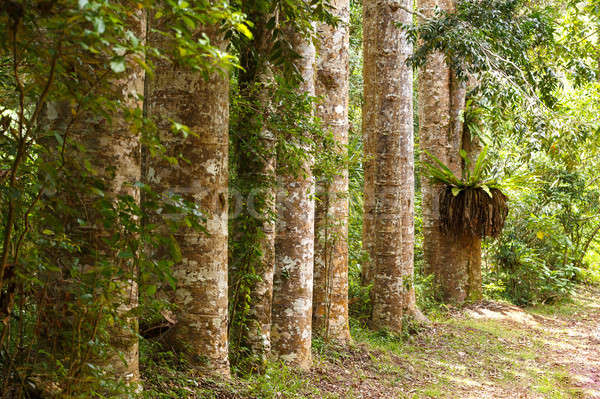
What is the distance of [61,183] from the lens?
102 inches

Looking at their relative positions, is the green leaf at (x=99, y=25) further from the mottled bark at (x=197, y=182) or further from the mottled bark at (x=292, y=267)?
the mottled bark at (x=292, y=267)

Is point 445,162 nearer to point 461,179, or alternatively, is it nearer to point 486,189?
point 461,179

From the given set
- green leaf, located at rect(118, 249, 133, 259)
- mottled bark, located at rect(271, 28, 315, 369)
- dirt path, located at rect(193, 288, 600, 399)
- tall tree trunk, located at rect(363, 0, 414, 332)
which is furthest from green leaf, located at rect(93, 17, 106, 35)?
tall tree trunk, located at rect(363, 0, 414, 332)

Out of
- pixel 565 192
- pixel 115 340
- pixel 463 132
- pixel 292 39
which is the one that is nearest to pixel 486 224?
pixel 463 132

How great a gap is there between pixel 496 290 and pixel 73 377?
38.8ft

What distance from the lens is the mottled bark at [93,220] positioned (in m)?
2.66

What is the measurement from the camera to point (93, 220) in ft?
9.13

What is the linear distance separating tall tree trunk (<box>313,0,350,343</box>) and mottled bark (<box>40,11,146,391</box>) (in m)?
4.44

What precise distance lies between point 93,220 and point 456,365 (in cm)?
623

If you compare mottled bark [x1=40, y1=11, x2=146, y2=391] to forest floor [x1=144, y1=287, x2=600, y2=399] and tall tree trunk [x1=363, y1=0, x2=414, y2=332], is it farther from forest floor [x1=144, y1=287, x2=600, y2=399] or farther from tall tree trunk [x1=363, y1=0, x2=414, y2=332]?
tall tree trunk [x1=363, y1=0, x2=414, y2=332]

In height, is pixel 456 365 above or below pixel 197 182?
below

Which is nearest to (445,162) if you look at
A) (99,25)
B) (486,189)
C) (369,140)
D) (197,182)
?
(486,189)

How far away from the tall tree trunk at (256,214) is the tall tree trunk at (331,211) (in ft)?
7.29

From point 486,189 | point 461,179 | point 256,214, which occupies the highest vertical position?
point 461,179
